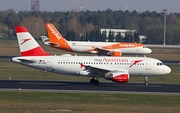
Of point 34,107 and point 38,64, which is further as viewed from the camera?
point 38,64

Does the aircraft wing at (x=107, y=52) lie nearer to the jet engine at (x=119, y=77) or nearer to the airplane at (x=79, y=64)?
the airplane at (x=79, y=64)

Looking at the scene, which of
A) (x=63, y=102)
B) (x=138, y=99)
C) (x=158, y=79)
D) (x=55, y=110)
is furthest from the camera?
(x=158, y=79)

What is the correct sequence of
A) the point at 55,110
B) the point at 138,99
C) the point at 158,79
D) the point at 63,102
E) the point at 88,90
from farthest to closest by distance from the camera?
the point at 158,79 < the point at 88,90 < the point at 138,99 < the point at 63,102 < the point at 55,110

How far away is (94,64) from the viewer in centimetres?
5169

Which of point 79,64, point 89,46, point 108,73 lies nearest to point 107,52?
point 89,46

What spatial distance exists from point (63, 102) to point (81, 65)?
13.2 m

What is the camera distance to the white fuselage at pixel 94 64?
51.0 m

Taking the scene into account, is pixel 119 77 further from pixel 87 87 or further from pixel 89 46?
pixel 89 46

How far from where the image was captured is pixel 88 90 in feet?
151

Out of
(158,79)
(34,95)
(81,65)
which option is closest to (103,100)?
(34,95)

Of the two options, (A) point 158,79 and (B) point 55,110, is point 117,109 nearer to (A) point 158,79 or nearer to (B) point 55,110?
(B) point 55,110

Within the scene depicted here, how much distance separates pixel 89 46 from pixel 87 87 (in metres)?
42.4

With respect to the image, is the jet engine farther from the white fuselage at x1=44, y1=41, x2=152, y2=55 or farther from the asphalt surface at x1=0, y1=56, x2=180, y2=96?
the white fuselage at x1=44, y1=41, x2=152, y2=55

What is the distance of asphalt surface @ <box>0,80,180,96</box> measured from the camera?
45.6 m
